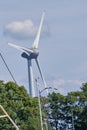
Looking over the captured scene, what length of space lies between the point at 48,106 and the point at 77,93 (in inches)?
203

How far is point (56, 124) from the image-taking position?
389ft

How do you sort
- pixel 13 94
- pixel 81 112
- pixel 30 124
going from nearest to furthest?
pixel 30 124, pixel 13 94, pixel 81 112

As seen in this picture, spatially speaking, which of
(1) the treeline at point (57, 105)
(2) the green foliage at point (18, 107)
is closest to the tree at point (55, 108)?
(1) the treeline at point (57, 105)

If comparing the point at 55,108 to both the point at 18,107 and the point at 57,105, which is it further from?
the point at 18,107

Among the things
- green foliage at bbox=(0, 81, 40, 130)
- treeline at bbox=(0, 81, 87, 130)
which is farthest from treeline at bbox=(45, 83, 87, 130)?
green foliage at bbox=(0, 81, 40, 130)

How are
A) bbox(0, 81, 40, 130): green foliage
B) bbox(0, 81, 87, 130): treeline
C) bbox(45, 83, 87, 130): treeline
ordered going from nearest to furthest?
bbox(0, 81, 40, 130): green foliage
bbox(0, 81, 87, 130): treeline
bbox(45, 83, 87, 130): treeline

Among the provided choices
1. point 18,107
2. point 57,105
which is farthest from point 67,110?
point 18,107

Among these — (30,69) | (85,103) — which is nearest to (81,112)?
(85,103)

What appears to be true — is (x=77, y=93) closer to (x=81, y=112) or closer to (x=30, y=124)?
(x=81, y=112)

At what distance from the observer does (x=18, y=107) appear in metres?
103

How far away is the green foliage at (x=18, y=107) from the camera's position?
100 m

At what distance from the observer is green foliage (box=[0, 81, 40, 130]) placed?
328 ft

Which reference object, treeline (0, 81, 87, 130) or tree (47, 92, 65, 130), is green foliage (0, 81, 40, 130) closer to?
treeline (0, 81, 87, 130)

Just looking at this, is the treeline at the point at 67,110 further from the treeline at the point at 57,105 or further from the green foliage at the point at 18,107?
the green foliage at the point at 18,107
